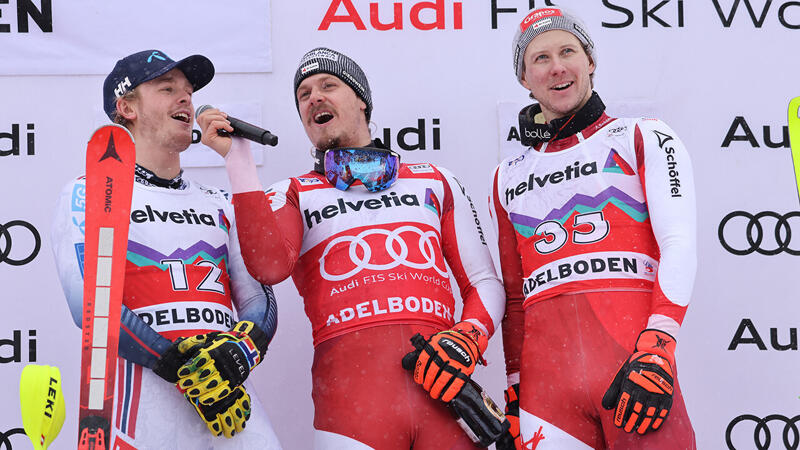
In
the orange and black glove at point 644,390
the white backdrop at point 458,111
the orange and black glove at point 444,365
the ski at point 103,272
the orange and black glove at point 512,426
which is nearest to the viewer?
the ski at point 103,272

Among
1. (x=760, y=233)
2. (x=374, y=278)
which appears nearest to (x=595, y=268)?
(x=374, y=278)

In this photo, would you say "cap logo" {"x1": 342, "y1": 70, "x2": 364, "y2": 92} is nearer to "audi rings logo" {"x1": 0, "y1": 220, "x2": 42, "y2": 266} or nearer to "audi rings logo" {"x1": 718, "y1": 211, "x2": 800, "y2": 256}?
"audi rings logo" {"x1": 0, "y1": 220, "x2": 42, "y2": 266}

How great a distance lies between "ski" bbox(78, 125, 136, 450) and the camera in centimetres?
228

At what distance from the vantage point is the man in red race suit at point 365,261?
2.83 meters

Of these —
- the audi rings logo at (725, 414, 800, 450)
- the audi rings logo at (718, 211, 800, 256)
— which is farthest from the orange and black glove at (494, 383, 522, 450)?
the audi rings logo at (718, 211, 800, 256)

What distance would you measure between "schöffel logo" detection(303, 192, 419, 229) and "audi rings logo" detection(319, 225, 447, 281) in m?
0.10

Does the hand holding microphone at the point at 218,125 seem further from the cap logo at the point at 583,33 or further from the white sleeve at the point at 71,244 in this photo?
the cap logo at the point at 583,33

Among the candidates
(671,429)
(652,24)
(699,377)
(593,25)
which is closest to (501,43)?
(593,25)

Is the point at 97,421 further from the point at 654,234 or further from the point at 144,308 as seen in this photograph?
the point at 654,234

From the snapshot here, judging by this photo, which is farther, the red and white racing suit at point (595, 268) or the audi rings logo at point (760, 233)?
the audi rings logo at point (760, 233)

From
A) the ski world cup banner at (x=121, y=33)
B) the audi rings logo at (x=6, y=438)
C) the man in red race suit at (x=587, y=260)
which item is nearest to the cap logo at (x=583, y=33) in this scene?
the man in red race suit at (x=587, y=260)

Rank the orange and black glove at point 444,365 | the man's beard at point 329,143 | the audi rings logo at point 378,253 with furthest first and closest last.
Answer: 1. the man's beard at point 329,143
2. the audi rings logo at point 378,253
3. the orange and black glove at point 444,365

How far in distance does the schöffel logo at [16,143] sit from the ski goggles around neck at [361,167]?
152 cm

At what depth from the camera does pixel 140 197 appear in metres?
2.92
